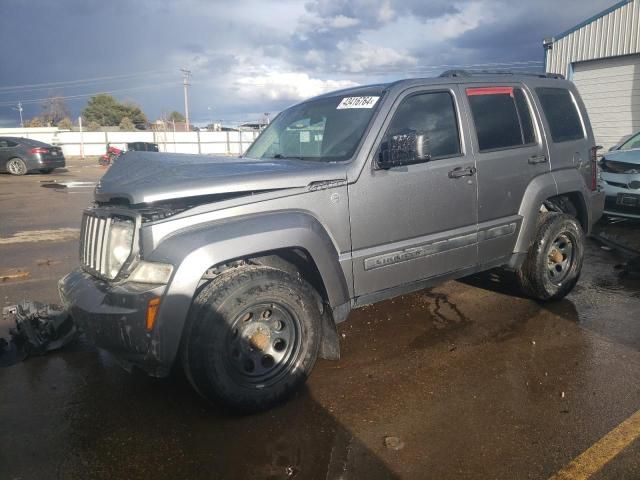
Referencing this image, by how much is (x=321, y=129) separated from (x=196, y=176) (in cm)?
133

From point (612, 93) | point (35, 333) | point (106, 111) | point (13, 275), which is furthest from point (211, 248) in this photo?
point (106, 111)

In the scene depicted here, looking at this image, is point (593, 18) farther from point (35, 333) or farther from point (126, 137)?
point (126, 137)

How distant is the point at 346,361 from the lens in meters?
3.72

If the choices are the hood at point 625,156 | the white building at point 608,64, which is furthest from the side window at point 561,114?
the white building at point 608,64

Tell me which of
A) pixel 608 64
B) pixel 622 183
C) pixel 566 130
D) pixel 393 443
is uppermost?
pixel 608 64

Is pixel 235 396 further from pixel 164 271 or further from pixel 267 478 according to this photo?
pixel 164 271

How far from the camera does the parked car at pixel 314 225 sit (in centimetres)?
276

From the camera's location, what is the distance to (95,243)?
3.12m

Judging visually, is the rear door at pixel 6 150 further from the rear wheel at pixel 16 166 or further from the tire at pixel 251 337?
the tire at pixel 251 337

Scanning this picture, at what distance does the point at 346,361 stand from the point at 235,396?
1.09m

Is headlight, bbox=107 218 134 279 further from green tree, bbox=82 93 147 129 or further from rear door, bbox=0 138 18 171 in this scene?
green tree, bbox=82 93 147 129

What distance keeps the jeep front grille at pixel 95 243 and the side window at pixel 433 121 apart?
208cm

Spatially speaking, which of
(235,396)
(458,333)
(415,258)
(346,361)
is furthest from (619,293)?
(235,396)

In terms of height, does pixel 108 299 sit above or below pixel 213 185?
below
